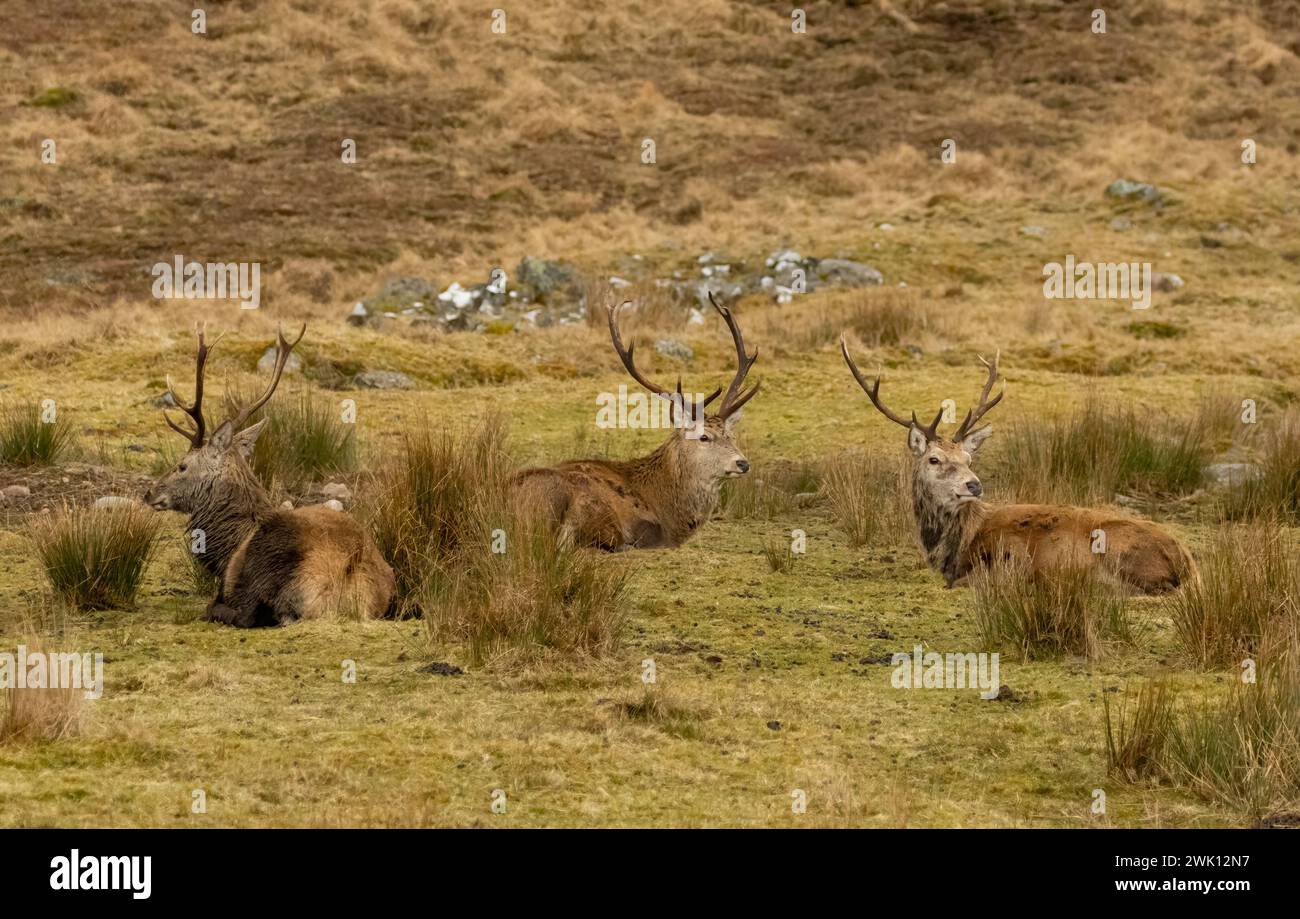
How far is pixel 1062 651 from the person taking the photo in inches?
350

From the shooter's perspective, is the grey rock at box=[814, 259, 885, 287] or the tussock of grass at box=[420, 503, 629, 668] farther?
the grey rock at box=[814, 259, 885, 287]

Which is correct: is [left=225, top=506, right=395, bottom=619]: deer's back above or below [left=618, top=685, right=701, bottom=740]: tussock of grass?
above

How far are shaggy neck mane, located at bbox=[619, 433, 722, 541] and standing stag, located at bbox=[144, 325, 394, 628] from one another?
2.51m

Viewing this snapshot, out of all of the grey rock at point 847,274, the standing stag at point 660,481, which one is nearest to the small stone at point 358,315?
the grey rock at point 847,274

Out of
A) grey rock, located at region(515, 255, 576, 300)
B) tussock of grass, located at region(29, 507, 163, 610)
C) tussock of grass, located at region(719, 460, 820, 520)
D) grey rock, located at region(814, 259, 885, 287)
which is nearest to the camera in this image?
tussock of grass, located at region(29, 507, 163, 610)

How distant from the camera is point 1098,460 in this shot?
1366 centimetres

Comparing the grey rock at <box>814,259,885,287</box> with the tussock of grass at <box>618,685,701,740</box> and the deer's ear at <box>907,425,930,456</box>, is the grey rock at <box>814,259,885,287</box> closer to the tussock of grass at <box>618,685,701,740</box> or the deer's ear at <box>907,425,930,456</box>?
the deer's ear at <box>907,425,930,456</box>

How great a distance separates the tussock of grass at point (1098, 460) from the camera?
13359 millimetres

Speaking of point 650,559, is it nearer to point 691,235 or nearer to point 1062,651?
point 1062,651

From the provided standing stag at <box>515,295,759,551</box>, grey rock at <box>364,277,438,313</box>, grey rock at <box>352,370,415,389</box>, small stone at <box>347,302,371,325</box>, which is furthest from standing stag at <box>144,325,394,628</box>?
grey rock at <box>364,277,438,313</box>

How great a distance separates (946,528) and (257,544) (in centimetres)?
443

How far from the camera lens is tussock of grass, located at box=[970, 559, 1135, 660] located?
29.2 ft

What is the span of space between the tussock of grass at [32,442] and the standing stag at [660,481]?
4408mm

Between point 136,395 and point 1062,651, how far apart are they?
10590mm
